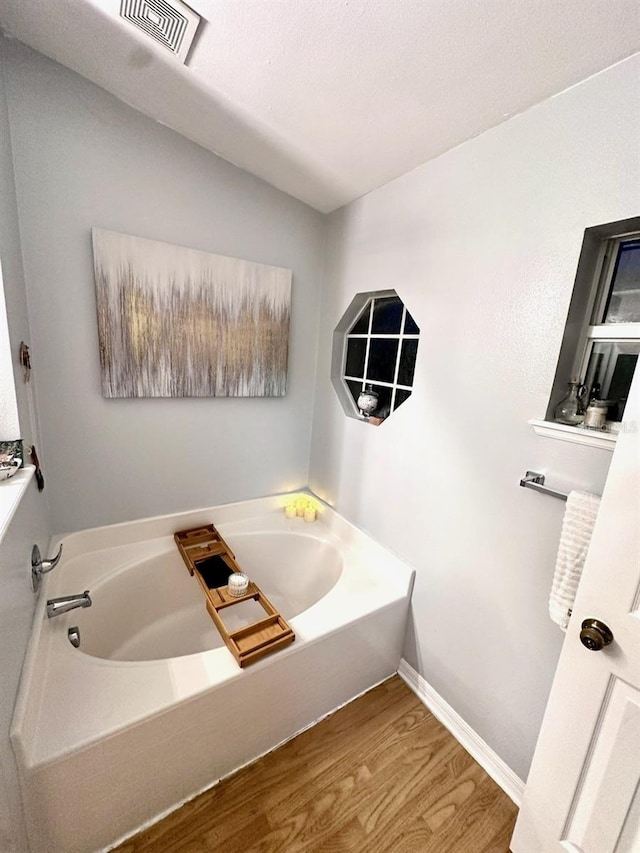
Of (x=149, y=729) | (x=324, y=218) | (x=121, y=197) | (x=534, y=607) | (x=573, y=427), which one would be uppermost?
(x=324, y=218)

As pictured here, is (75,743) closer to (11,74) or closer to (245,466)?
(245,466)

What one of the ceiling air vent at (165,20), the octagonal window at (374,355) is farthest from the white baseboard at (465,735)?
the ceiling air vent at (165,20)

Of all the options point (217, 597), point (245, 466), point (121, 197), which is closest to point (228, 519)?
point (245, 466)

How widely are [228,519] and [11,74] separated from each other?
2.07 metres

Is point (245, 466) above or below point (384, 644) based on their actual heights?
above

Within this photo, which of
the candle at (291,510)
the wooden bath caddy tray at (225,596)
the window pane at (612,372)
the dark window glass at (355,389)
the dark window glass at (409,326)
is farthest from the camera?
the candle at (291,510)

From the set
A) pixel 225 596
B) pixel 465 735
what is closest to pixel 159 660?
pixel 225 596

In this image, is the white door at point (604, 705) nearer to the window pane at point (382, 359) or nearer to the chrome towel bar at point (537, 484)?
the chrome towel bar at point (537, 484)

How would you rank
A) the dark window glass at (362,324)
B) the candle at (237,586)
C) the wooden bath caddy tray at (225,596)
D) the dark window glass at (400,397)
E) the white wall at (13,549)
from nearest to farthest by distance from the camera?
the white wall at (13,549) < the wooden bath caddy tray at (225,596) < the candle at (237,586) < the dark window glass at (400,397) < the dark window glass at (362,324)

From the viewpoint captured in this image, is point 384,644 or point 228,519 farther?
point 228,519

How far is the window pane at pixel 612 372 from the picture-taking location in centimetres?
98

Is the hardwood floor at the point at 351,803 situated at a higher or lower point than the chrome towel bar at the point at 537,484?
lower

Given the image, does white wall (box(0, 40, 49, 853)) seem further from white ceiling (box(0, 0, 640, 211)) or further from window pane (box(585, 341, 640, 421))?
window pane (box(585, 341, 640, 421))

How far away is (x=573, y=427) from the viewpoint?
0.99 metres
